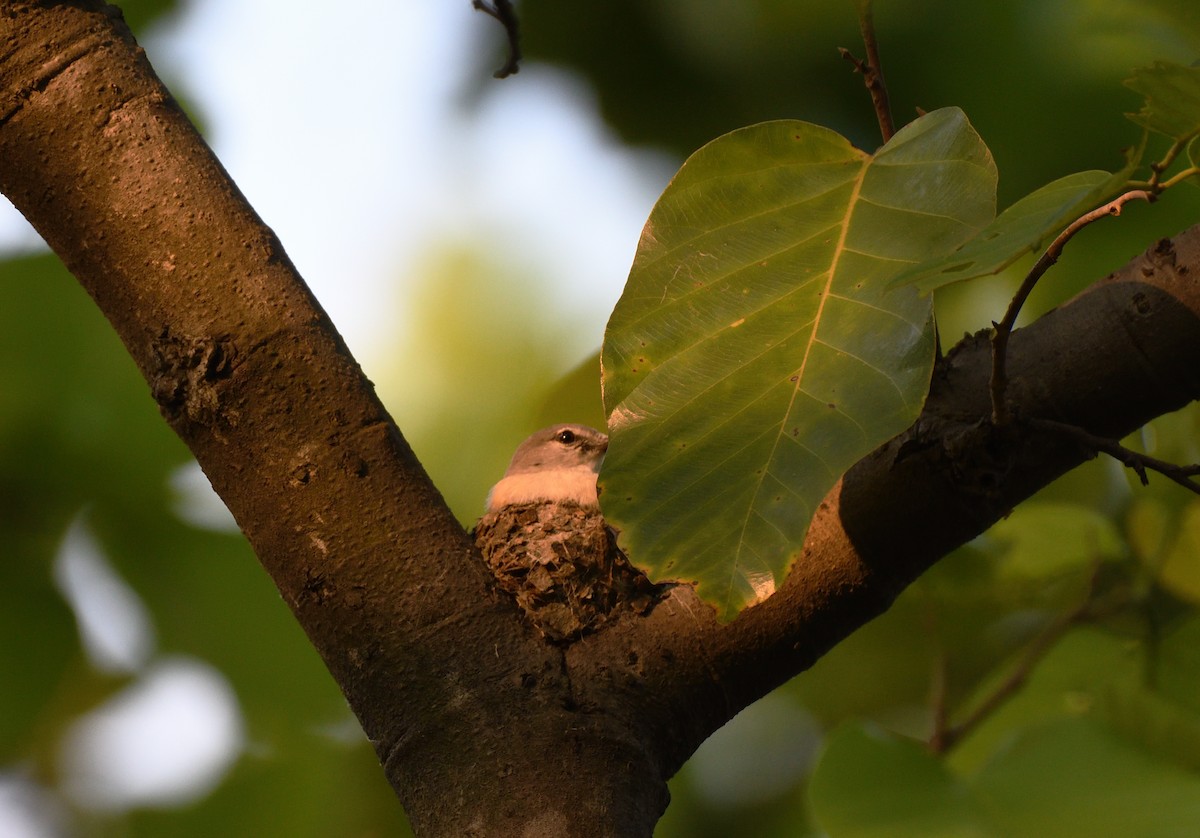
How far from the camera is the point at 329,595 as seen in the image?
4.52 feet

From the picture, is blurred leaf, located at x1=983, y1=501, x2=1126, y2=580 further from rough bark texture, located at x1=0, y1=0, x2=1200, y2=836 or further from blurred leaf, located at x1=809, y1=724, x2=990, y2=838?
rough bark texture, located at x1=0, y1=0, x2=1200, y2=836

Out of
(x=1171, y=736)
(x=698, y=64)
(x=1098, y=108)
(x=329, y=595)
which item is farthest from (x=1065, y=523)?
(x=698, y=64)

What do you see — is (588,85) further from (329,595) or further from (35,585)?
(329,595)

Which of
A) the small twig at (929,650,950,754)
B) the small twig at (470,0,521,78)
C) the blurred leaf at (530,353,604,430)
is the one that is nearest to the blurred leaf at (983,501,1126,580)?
the small twig at (929,650,950,754)

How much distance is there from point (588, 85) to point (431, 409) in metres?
1.63

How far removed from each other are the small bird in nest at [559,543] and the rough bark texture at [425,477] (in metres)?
0.13

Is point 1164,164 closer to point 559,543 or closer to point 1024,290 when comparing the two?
point 1024,290

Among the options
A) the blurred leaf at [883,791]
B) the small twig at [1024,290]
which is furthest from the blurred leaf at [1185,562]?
the small twig at [1024,290]

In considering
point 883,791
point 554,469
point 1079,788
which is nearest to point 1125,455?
point 883,791

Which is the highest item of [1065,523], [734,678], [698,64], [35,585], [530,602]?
[698,64]

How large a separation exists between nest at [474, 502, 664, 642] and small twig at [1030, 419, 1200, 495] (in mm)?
530

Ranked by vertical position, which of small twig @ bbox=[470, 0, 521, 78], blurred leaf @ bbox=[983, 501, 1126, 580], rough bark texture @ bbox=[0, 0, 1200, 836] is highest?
small twig @ bbox=[470, 0, 521, 78]

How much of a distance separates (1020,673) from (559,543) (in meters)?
1.32

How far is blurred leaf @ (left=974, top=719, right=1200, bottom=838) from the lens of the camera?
78.2 inches
